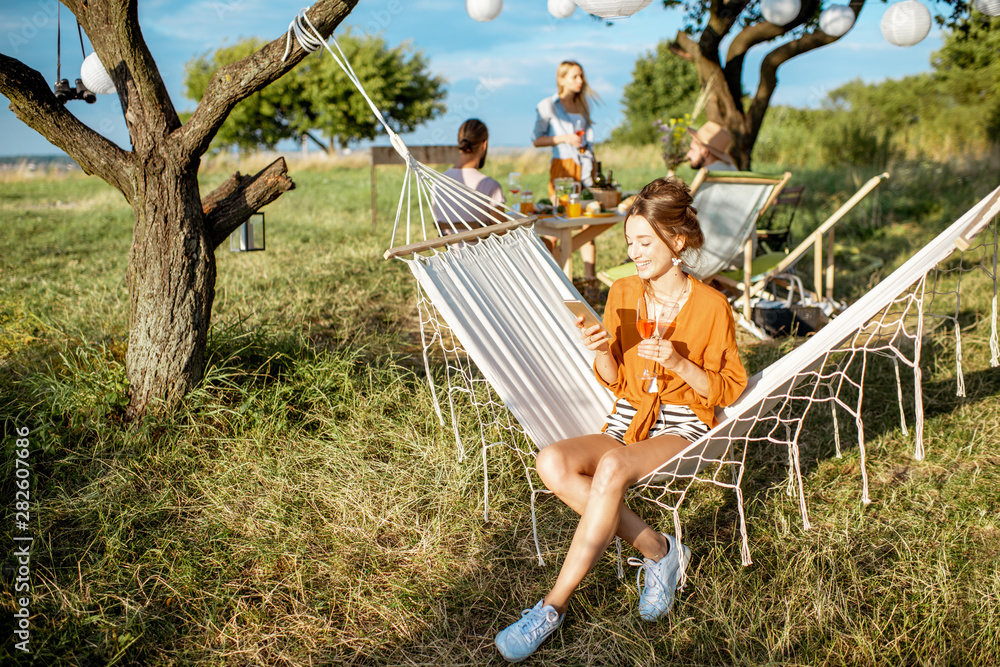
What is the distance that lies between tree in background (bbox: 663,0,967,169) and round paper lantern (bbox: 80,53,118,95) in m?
5.66

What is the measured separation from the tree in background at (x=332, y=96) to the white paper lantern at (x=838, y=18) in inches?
794

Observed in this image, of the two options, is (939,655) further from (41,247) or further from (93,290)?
(41,247)

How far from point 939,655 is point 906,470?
0.97 metres

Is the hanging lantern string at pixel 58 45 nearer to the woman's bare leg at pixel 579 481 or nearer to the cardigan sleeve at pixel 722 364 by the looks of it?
the woman's bare leg at pixel 579 481

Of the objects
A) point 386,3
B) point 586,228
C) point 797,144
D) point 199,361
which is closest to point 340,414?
point 199,361

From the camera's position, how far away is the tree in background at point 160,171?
2432 mm

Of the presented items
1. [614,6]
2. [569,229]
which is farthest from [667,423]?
[614,6]

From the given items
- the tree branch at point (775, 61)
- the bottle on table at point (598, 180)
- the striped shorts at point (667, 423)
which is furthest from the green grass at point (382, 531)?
the tree branch at point (775, 61)

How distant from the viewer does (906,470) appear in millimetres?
2521

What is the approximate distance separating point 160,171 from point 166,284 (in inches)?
16.2

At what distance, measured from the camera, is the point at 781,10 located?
5832 mm

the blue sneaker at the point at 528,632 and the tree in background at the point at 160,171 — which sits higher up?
the tree in background at the point at 160,171

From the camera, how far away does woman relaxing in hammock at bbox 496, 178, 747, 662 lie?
174 centimetres
